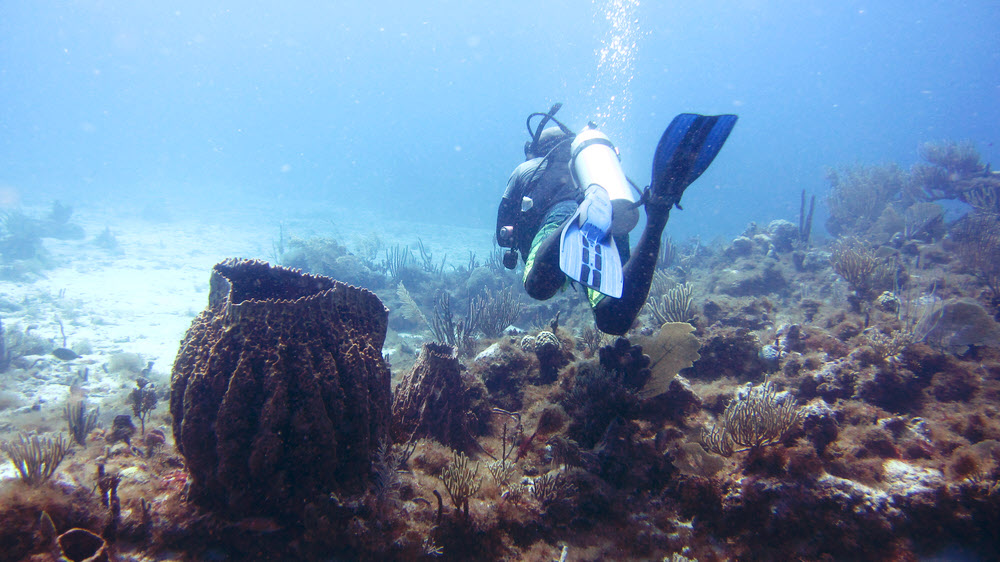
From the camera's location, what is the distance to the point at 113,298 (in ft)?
46.0

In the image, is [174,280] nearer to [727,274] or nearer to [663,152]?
[663,152]

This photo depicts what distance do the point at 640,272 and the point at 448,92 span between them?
126 m

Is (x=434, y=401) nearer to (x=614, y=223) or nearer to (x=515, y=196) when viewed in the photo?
(x=614, y=223)

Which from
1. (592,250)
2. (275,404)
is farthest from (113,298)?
(592,250)

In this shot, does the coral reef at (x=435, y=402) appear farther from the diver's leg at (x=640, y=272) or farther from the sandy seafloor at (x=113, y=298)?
the sandy seafloor at (x=113, y=298)

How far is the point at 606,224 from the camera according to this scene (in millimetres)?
3695

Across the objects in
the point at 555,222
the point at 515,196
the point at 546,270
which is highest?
the point at 515,196

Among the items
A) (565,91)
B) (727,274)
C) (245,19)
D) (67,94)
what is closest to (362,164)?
(245,19)

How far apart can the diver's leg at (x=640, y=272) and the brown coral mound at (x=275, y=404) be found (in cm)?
237

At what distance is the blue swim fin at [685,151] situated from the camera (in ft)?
11.7

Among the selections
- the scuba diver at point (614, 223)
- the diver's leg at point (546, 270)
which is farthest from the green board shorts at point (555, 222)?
the diver's leg at point (546, 270)

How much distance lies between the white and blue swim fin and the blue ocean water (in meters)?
49.7

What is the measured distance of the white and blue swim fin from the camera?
3.24 meters

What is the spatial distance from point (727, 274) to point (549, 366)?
9789 millimetres
